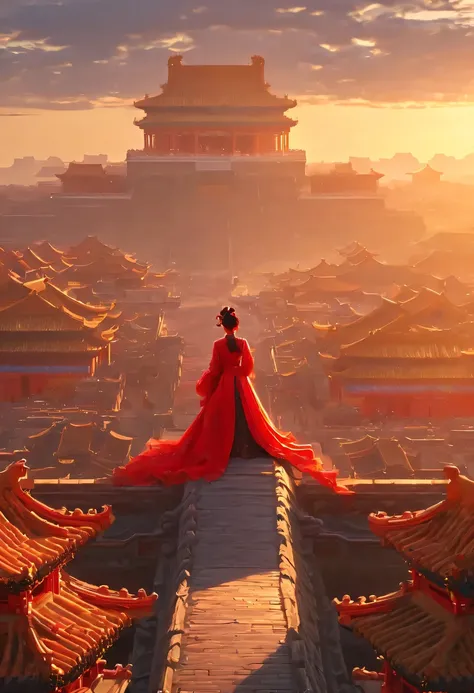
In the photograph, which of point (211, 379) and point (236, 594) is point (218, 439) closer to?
Result: point (211, 379)

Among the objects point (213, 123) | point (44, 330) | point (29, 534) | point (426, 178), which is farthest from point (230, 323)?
point (426, 178)

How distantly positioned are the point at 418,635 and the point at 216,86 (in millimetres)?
45233

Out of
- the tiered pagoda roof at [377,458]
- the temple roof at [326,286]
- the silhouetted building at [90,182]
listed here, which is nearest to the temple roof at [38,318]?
the tiered pagoda roof at [377,458]

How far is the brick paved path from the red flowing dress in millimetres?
233

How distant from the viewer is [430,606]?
6.72 m

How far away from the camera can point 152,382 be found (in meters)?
22.3

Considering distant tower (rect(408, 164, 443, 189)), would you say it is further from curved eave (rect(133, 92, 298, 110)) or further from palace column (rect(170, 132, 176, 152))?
palace column (rect(170, 132, 176, 152))

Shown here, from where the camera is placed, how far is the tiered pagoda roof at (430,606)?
614cm

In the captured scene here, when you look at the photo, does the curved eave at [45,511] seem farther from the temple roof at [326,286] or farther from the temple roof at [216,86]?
the temple roof at [216,86]

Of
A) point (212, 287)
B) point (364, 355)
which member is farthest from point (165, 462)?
point (212, 287)

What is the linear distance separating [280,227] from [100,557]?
37.9 meters

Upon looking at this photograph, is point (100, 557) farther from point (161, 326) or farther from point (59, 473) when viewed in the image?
point (161, 326)

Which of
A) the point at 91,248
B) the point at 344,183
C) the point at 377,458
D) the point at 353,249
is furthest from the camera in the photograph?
the point at 344,183

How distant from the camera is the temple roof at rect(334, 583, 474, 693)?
611cm
